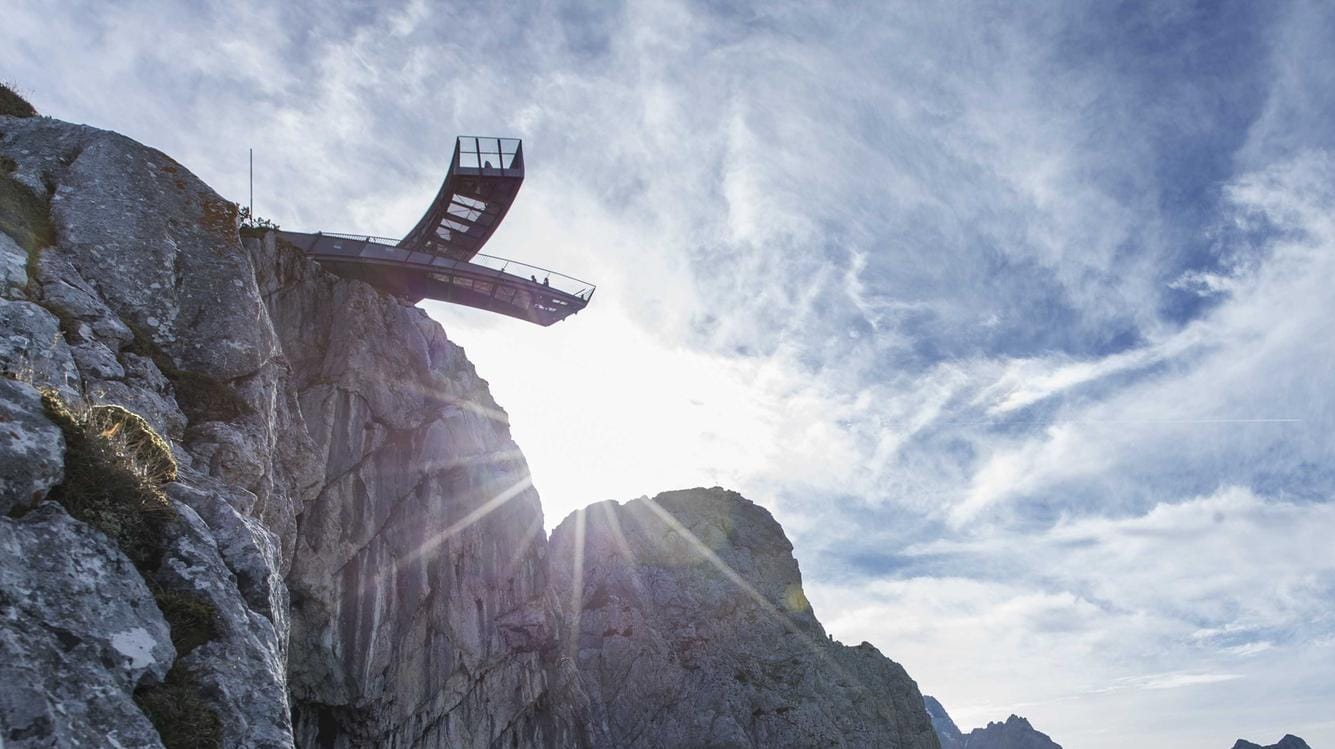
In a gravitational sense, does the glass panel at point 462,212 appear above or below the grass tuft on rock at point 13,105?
above

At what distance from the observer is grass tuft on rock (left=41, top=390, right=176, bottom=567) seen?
1208 cm

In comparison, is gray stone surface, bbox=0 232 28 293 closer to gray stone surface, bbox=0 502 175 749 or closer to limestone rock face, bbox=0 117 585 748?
limestone rock face, bbox=0 117 585 748

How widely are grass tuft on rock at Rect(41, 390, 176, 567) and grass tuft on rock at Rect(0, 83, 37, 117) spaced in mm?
28329

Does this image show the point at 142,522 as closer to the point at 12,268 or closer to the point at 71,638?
the point at 71,638

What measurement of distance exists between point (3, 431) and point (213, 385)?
50.6ft

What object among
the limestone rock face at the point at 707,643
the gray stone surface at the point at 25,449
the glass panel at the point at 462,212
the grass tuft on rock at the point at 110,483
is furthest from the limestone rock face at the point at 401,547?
the gray stone surface at the point at 25,449

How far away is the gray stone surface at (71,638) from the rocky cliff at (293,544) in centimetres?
4

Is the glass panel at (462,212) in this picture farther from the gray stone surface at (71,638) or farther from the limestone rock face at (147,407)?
the gray stone surface at (71,638)

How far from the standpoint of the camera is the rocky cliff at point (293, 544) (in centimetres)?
1141

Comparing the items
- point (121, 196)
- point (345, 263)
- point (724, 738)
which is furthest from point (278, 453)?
point (724, 738)

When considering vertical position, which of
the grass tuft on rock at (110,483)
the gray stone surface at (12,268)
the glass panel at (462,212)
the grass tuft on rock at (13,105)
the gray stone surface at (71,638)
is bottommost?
the gray stone surface at (71,638)

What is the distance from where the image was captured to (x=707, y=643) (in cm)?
8012

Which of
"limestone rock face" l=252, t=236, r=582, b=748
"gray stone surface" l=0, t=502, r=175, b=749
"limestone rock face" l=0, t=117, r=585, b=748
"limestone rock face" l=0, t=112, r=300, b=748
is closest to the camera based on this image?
"gray stone surface" l=0, t=502, r=175, b=749

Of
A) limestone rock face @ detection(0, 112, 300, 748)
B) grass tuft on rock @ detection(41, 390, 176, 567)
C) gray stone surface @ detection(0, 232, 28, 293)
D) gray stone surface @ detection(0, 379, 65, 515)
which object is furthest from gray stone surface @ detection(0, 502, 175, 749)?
gray stone surface @ detection(0, 232, 28, 293)
